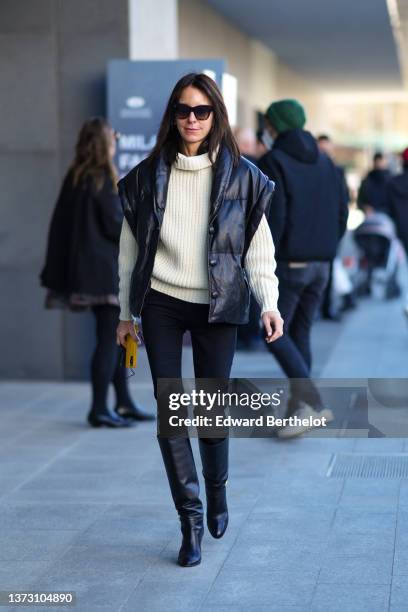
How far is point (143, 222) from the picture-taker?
14.7 ft

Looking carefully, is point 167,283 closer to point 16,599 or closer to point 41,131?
point 16,599

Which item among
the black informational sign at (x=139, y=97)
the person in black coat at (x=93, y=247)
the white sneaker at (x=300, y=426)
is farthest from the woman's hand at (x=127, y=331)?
the black informational sign at (x=139, y=97)

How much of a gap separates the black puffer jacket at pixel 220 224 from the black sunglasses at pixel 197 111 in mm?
146

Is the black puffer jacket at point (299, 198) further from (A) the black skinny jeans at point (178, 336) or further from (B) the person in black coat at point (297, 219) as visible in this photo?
(A) the black skinny jeans at point (178, 336)

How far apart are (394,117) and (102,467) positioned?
6582 cm

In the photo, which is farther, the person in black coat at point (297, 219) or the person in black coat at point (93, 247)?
the person in black coat at point (93, 247)

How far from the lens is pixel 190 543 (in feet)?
15.0

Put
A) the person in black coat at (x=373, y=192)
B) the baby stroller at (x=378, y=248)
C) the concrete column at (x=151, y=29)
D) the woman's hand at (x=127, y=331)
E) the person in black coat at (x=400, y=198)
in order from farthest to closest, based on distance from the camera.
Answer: the person in black coat at (x=373, y=192) < the baby stroller at (x=378, y=248) < the person in black coat at (x=400, y=198) < the concrete column at (x=151, y=29) < the woman's hand at (x=127, y=331)

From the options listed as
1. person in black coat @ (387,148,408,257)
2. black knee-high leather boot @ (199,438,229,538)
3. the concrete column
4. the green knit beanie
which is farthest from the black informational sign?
black knee-high leather boot @ (199,438,229,538)

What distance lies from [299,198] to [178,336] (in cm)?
252

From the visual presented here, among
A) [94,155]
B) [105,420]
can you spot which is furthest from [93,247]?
[105,420]

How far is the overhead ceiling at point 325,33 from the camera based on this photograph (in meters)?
14.1

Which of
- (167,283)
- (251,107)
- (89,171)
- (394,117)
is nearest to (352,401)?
(167,283)

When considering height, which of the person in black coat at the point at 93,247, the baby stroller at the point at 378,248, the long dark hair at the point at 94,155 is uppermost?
the long dark hair at the point at 94,155
